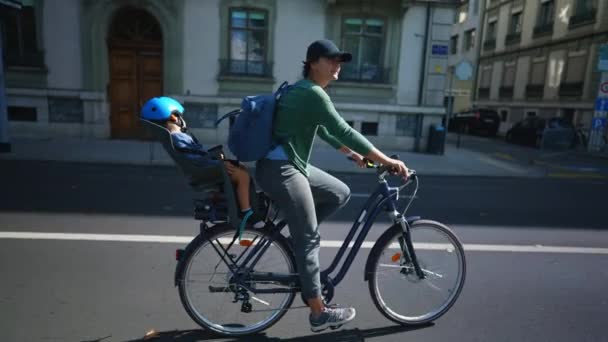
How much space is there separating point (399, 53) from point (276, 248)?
11.9m

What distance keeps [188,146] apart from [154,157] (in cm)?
815

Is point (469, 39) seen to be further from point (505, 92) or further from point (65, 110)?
point (65, 110)

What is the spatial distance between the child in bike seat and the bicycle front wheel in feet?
3.26

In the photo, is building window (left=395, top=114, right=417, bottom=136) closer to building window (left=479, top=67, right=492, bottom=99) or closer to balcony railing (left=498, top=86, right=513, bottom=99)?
balcony railing (left=498, top=86, right=513, bottom=99)

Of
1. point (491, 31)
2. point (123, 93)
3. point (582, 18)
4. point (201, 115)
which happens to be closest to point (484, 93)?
point (491, 31)

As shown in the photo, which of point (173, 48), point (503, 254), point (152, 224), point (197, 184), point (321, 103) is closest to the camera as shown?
point (321, 103)

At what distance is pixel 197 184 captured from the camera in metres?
2.51

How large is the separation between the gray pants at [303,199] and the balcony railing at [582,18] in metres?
23.4

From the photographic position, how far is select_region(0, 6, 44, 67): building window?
40.5 ft

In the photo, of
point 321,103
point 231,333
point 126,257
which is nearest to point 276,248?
point 231,333

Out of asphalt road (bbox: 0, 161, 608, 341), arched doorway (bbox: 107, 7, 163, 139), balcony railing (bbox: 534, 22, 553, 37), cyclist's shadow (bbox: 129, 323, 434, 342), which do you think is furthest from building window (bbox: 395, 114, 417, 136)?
balcony railing (bbox: 534, 22, 553, 37)

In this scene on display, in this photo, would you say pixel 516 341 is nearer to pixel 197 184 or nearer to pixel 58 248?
pixel 197 184

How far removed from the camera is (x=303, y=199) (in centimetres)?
251

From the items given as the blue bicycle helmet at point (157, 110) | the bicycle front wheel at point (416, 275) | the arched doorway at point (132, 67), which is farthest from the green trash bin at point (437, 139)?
the blue bicycle helmet at point (157, 110)
